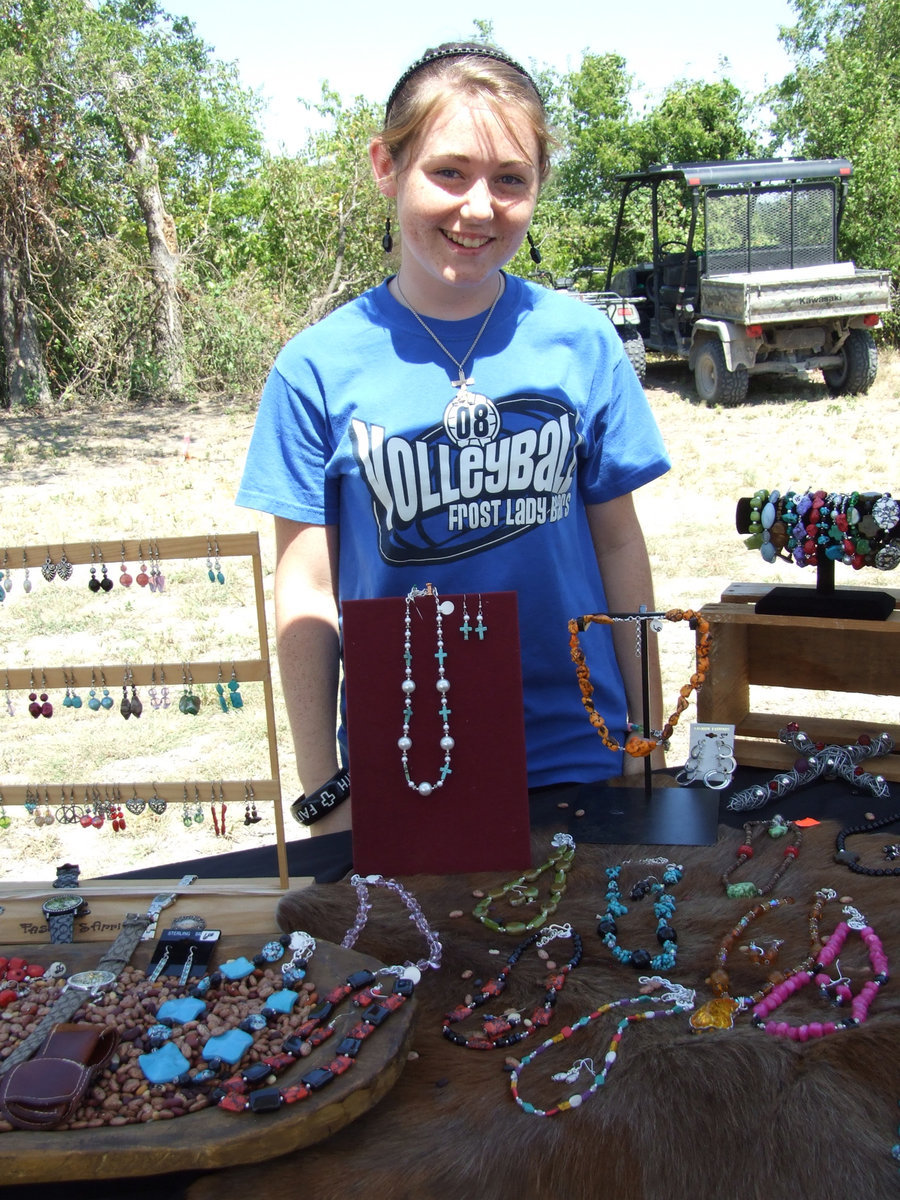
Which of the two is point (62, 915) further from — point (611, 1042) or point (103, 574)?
point (611, 1042)

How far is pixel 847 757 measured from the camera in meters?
1.72

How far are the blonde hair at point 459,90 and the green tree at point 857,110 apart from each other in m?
12.0

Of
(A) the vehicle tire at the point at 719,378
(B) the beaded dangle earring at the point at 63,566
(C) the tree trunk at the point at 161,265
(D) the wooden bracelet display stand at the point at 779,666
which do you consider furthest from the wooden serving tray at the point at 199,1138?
(C) the tree trunk at the point at 161,265

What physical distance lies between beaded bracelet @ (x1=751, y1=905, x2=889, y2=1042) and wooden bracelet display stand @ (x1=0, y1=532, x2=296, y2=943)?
23.8 inches

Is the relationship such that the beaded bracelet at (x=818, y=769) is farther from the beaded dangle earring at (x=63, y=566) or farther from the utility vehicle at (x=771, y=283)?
the utility vehicle at (x=771, y=283)

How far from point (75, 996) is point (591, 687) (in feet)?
2.78

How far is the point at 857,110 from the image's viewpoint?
46.9 ft

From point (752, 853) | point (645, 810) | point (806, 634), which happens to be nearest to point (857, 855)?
point (752, 853)

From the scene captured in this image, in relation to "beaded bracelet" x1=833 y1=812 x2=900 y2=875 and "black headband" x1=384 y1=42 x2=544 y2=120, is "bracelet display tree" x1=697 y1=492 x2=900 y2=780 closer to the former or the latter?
"beaded bracelet" x1=833 y1=812 x2=900 y2=875

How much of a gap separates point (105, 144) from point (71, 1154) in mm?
11399

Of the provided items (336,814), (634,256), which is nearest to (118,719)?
(336,814)

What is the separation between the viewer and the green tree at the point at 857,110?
12727 mm

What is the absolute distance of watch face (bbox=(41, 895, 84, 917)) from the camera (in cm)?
132

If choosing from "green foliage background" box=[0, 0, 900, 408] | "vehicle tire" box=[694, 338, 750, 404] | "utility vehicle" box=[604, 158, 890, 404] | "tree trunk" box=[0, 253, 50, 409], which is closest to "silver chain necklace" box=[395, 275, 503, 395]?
"green foliage background" box=[0, 0, 900, 408]
